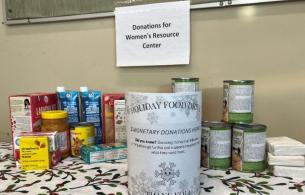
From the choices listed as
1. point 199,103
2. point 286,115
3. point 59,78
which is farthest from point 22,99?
point 286,115

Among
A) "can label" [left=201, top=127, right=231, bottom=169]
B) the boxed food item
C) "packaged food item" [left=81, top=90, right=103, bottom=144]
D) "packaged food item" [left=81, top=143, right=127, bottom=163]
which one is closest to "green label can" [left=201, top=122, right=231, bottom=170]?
"can label" [left=201, top=127, right=231, bottom=169]

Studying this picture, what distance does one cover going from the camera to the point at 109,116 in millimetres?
834

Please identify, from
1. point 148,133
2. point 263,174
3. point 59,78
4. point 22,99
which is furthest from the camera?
point 59,78

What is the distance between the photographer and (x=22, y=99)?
766 millimetres

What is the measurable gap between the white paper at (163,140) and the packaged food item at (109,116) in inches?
11.8

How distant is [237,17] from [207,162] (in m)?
0.43

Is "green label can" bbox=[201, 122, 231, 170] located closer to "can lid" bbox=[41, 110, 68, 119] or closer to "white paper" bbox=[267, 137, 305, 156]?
"white paper" bbox=[267, 137, 305, 156]

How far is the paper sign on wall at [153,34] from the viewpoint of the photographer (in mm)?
853

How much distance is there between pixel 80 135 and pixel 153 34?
0.38m

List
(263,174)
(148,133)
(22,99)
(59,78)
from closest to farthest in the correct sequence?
1. (148,133)
2. (263,174)
3. (22,99)
4. (59,78)

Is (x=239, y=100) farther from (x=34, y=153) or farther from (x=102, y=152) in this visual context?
(x=34, y=153)

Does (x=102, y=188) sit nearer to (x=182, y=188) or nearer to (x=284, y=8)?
(x=182, y=188)

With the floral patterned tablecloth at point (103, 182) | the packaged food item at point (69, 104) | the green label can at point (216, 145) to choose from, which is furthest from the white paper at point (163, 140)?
the packaged food item at point (69, 104)

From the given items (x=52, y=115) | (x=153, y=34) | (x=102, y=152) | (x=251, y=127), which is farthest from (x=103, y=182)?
(x=153, y=34)
